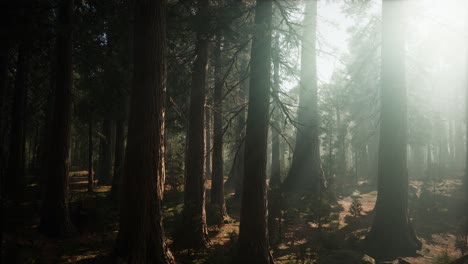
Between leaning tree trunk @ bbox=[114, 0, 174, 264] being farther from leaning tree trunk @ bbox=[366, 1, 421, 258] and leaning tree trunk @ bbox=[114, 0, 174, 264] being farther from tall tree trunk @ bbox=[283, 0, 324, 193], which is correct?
tall tree trunk @ bbox=[283, 0, 324, 193]

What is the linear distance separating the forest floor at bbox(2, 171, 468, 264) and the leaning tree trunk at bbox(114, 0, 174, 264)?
1.08 metres

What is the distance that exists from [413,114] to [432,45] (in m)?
5.35

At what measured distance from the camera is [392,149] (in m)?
11.2

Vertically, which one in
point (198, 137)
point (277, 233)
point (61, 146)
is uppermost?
point (198, 137)

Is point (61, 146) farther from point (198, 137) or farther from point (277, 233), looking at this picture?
point (277, 233)

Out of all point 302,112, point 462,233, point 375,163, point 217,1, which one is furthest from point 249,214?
point 375,163

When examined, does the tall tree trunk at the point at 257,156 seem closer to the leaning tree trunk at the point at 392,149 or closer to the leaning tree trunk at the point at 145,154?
the leaning tree trunk at the point at 145,154

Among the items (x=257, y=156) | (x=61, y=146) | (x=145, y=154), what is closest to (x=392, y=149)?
(x=257, y=156)

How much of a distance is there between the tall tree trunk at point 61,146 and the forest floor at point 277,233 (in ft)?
1.79

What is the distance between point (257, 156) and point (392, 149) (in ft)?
19.0

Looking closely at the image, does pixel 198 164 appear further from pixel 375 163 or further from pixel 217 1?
pixel 375 163

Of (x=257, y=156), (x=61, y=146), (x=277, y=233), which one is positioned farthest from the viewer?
(x=277, y=233)

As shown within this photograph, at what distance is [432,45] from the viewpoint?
80.7 feet

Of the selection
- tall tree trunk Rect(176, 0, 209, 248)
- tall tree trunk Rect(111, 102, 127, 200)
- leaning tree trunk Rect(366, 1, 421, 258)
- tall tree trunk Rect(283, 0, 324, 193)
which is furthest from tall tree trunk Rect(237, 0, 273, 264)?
tall tree trunk Rect(111, 102, 127, 200)
